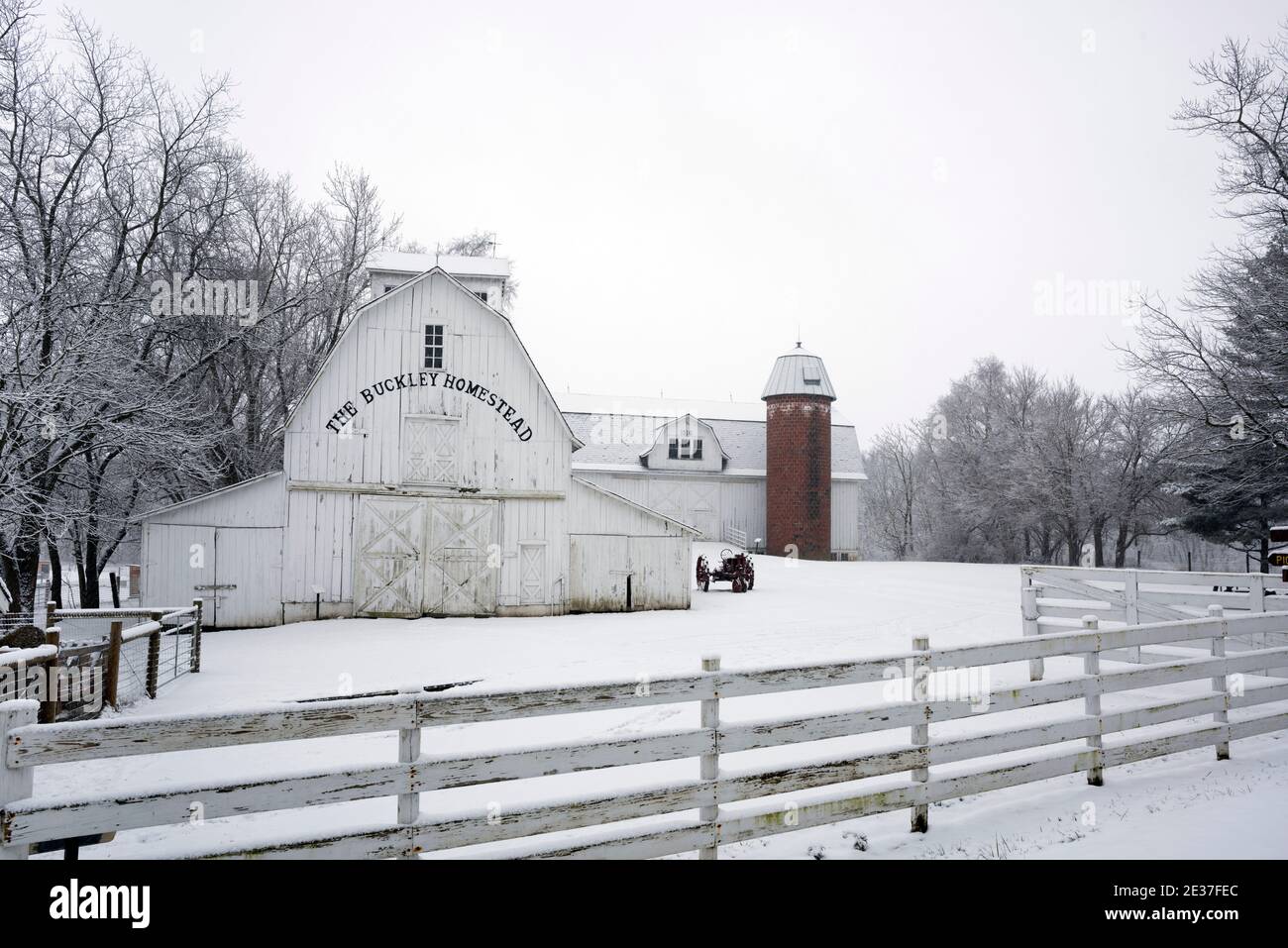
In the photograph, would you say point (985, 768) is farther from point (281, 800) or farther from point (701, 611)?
point (701, 611)

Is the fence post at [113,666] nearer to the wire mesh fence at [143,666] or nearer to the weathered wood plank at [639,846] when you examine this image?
the wire mesh fence at [143,666]

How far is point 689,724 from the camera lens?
29.3 ft

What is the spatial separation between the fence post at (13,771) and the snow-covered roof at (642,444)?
1401 inches

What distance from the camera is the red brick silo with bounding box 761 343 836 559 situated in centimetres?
3825

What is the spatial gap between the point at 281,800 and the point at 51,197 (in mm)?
21416

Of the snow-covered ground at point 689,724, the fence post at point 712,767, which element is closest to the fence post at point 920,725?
the snow-covered ground at point 689,724

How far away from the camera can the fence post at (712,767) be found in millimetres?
4633

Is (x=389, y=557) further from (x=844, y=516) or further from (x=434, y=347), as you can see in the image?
(x=844, y=516)

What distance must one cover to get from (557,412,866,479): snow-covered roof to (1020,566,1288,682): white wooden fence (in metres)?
27.8

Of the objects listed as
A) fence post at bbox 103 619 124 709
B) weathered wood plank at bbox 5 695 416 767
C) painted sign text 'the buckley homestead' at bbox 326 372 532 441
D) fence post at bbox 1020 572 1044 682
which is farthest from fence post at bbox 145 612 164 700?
fence post at bbox 1020 572 1044 682

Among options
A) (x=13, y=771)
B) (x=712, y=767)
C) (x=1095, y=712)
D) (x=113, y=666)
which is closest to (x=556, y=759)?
(x=712, y=767)

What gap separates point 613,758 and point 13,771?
2.71m
